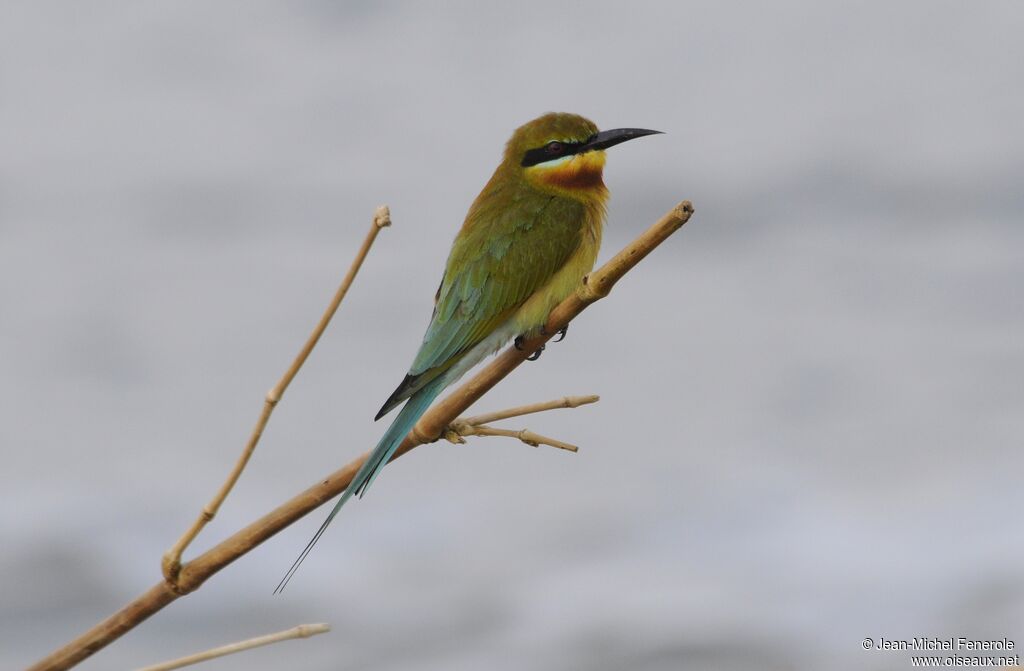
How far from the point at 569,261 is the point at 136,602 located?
3.76 ft

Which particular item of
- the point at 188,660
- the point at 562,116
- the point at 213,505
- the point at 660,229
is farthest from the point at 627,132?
the point at 188,660

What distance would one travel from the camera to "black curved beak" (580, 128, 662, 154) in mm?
1651

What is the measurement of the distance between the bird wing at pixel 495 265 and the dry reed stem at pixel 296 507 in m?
0.60

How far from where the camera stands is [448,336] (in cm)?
161

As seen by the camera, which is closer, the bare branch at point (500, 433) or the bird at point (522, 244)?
the bare branch at point (500, 433)

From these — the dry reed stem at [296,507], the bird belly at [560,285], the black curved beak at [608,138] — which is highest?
the black curved beak at [608,138]

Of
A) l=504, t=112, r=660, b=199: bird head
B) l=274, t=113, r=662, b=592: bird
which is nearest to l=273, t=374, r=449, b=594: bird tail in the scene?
l=274, t=113, r=662, b=592: bird

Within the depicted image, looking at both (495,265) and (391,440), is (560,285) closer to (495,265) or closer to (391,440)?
(495,265)

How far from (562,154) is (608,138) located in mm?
107

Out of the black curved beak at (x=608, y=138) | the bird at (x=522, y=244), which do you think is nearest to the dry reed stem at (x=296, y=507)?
the bird at (x=522, y=244)

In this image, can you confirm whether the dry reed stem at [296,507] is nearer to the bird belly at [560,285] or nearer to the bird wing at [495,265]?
the bird wing at [495,265]

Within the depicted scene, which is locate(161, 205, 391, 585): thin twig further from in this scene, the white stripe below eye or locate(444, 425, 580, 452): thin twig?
the white stripe below eye

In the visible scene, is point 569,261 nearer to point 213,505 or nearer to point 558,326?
point 558,326

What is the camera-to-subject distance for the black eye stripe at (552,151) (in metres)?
1.82
